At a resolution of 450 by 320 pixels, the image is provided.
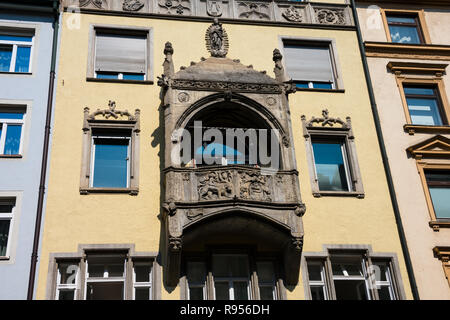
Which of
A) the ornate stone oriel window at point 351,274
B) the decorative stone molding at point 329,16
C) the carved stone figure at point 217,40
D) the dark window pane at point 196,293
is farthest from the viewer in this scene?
the decorative stone molding at point 329,16

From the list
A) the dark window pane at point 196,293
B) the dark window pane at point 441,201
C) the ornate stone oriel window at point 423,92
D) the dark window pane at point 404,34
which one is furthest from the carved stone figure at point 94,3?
the dark window pane at point 441,201

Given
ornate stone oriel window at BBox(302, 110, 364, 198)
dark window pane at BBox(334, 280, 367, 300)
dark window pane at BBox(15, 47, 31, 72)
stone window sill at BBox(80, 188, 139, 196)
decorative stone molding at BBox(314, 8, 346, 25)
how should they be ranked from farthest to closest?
decorative stone molding at BBox(314, 8, 346, 25) < dark window pane at BBox(15, 47, 31, 72) < ornate stone oriel window at BBox(302, 110, 364, 198) < stone window sill at BBox(80, 188, 139, 196) < dark window pane at BBox(334, 280, 367, 300)

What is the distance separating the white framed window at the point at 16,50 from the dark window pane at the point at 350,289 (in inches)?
407

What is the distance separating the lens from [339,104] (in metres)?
17.3

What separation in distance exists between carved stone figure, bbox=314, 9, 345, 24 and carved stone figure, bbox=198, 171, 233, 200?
307 inches

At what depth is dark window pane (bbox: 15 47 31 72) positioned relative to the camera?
16.5 m

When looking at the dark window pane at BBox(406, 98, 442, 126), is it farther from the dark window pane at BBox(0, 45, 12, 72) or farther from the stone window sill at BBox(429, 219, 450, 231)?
the dark window pane at BBox(0, 45, 12, 72)

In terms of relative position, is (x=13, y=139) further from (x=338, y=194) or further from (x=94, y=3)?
(x=338, y=194)

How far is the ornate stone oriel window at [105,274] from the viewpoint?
44.0 feet

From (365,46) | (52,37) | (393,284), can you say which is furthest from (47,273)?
(365,46)

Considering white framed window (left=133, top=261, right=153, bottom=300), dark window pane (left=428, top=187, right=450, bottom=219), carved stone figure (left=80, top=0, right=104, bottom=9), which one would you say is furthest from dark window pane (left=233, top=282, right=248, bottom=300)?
carved stone figure (left=80, top=0, right=104, bottom=9)

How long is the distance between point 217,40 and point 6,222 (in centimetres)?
809

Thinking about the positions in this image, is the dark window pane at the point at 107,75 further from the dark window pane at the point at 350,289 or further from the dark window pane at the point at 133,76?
the dark window pane at the point at 350,289

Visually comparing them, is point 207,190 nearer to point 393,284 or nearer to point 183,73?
point 183,73
